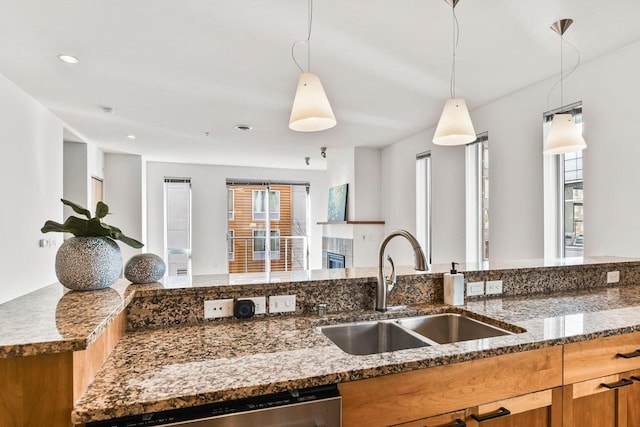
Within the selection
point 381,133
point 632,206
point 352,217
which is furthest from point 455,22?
point 352,217

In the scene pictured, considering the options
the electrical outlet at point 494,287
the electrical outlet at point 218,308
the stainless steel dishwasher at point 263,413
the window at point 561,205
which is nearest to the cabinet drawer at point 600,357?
the electrical outlet at point 494,287

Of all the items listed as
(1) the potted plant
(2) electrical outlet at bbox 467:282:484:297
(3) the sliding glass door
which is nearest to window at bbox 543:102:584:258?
(2) electrical outlet at bbox 467:282:484:297

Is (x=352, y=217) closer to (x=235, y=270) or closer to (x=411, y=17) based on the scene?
(x=235, y=270)

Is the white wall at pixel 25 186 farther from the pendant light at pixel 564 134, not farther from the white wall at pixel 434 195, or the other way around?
the white wall at pixel 434 195

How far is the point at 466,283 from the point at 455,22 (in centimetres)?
160

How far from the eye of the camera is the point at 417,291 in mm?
1820

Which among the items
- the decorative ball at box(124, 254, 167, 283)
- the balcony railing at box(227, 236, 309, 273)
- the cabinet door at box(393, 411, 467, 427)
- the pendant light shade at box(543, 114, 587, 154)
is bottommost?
the balcony railing at box(227, 236, 309, 273)

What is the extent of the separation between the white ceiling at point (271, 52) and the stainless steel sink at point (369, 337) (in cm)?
174

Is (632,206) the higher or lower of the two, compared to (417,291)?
higher

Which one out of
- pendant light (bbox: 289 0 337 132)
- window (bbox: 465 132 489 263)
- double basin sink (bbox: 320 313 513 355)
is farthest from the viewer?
window (bbox: 465 132 489 263)

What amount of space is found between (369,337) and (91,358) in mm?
1042

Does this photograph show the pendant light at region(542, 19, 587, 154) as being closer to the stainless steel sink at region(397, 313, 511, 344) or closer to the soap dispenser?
the soap dispenser

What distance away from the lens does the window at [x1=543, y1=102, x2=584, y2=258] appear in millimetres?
3141

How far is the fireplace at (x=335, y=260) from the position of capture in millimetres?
6375
